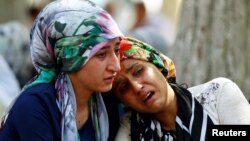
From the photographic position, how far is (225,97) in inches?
204

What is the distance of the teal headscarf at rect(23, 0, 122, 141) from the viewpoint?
4695mm

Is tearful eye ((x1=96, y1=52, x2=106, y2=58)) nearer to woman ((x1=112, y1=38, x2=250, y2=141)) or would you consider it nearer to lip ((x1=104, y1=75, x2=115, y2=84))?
lip ((x1=104, y1=75, x2=115, y2=84))

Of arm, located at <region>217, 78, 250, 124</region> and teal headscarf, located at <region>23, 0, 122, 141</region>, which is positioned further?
arm, located at <region>217, 78, 250, 124</region>

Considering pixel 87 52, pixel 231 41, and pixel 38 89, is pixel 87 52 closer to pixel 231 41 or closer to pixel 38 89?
pixel 38 89

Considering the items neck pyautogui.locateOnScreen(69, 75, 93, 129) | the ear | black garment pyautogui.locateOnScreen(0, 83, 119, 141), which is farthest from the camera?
the ear

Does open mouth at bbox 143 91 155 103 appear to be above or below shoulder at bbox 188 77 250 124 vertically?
above

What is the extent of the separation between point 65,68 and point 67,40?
0.17 meters

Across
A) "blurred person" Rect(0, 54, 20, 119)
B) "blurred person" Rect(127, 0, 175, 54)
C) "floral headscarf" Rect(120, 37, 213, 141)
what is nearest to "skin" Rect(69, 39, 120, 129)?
"floral headscarf" Rect(120, 37, 213, 141)

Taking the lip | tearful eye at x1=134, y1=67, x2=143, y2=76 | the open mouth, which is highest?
the lip

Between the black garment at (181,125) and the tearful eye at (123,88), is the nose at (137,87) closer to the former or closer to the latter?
the tearful eye at (123,88)

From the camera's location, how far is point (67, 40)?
4.70 meters

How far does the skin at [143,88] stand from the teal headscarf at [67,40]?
32 cm

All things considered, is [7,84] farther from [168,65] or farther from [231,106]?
[231,106]

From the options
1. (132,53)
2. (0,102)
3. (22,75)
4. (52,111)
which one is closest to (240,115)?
(132,53)
